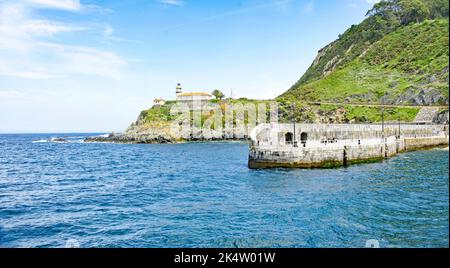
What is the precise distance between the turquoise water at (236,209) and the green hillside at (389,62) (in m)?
73.4

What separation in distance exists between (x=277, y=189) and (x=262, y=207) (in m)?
5.82

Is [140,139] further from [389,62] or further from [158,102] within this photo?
[389,62]

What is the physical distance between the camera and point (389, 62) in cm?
12925

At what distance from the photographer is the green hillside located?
102 meters

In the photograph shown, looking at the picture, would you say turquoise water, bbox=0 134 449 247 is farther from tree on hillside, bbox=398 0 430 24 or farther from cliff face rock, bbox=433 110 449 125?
tree on hillside, bbox=398 0 430 24

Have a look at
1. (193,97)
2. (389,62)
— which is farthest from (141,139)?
(389,62)

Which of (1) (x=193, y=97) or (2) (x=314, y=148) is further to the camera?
(1) (x=193, y=97)

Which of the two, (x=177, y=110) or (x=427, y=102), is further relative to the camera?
(x=177, y=110)

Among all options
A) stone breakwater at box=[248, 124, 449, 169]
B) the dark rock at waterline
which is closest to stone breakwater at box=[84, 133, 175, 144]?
the dark rock at waterline

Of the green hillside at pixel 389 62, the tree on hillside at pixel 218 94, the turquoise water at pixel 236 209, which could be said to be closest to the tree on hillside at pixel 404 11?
the green hillside at pixel 389 62

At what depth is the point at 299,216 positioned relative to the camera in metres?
17.9

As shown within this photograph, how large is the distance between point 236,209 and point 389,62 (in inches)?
5142
